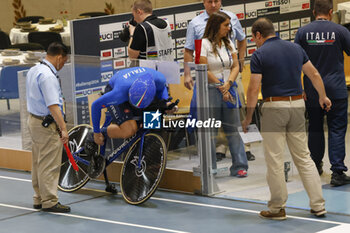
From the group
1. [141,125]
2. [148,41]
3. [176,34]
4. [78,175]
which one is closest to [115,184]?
[78,175]

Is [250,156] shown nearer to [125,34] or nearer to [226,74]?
[226,74]

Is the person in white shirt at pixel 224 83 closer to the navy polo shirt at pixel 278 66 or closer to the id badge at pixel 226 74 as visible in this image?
the id badge at pixel 226 74

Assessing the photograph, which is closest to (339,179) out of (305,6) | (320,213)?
(320,213)

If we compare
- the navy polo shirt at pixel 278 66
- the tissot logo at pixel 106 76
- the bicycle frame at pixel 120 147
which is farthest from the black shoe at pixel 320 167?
the tissot logo at pixel 106 76

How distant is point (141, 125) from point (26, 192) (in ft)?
5.15

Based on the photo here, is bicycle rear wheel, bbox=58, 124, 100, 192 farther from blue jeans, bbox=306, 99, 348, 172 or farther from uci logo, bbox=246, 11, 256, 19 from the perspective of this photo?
uci logo, bbox=246, 11, 256, 19

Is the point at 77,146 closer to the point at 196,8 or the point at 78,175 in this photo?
the point at 78,175

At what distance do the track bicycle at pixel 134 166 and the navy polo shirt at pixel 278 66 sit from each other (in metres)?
1.32

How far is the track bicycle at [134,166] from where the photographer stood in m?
7.39

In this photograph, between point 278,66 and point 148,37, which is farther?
point 148,37

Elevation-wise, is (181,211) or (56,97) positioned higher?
(56,97)

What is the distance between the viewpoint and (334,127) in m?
7.81

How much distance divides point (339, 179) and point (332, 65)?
45.6 inches

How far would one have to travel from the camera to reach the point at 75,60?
863 centimetres
